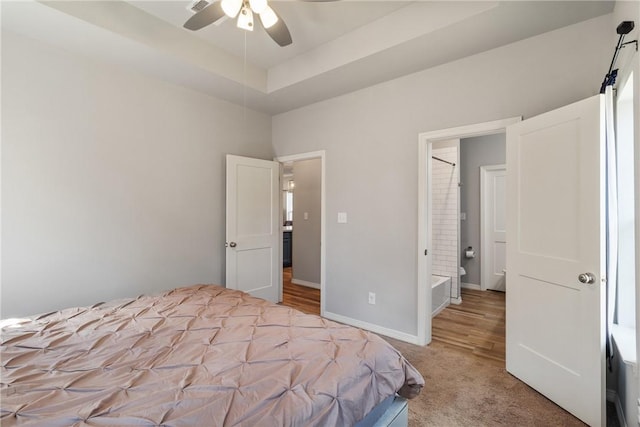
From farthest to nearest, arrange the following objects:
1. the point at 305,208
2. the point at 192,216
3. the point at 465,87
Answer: the point at 305,208, the point at 192,216, the point at 465,87

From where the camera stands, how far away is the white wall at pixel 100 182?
2.26 metres

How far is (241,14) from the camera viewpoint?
1.95 m

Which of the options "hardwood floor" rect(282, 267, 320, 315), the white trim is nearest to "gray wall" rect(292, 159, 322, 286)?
"hardwood floor" rect(282, 267, 320, 315)

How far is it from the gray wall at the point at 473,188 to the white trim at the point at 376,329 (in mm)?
2659

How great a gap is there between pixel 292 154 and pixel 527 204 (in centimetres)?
270

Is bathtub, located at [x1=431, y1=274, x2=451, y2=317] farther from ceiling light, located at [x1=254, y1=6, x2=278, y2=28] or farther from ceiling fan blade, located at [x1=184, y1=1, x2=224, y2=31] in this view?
ceiling fan blade, located at [x1=184, y1=1, x2=224, y2=31]

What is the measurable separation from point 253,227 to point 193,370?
8.72 ft

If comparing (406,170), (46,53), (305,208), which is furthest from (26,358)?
(305,208)

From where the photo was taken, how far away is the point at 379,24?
250cm

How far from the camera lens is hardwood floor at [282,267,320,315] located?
13.2 feet

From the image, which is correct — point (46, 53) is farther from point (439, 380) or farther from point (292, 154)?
point (439, 380)

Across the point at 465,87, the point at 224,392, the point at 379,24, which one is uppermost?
the point at 379,24

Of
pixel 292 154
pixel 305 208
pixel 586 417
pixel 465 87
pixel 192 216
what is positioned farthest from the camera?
pixel 305 208

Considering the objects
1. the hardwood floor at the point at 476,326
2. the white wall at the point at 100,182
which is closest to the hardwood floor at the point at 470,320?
the hardwood floor at the point at 476,326
